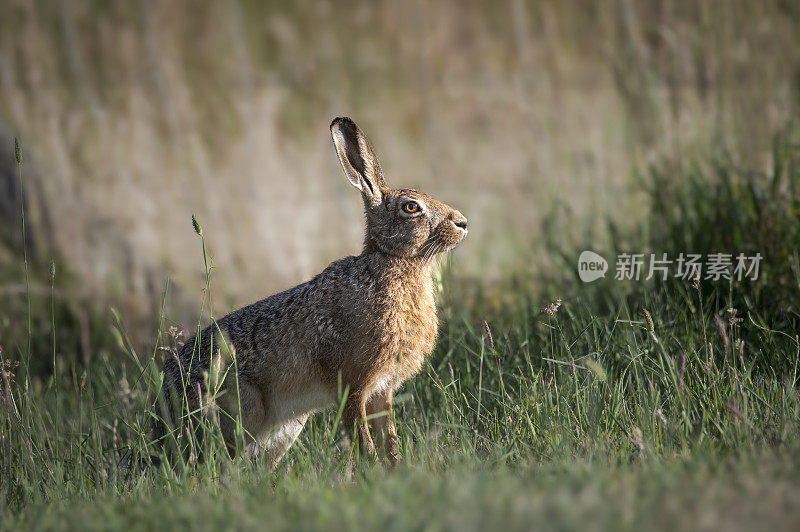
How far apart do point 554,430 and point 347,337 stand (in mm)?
1211

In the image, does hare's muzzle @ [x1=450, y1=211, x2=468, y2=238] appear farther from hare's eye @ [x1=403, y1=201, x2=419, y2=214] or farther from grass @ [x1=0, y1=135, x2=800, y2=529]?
grass @ [x1=0, y1=135, x2=800, y2=529]

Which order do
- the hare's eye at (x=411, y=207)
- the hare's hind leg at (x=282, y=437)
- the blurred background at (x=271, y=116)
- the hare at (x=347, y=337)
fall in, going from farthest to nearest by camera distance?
the blurred background at (x=271, y=116) → the hare's eye at (x=411, y=207) → the hare's hind leg at (x=282, y=437) → the hare at (x=347, y=337)

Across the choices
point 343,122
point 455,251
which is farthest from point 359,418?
point 455,251

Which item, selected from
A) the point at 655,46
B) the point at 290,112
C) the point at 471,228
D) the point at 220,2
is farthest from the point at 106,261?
the point at 655,46

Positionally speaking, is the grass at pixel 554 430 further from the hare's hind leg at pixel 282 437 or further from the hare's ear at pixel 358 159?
the hare's ear at pixel 358 159

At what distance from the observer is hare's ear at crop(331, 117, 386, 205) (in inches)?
177

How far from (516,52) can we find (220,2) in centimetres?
311

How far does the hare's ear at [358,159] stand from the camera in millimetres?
4496

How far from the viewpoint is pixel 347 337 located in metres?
4.24

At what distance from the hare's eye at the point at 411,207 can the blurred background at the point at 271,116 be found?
310 cm

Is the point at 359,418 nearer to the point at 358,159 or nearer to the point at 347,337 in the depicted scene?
the point at 347,337

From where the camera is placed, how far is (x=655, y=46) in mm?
6910

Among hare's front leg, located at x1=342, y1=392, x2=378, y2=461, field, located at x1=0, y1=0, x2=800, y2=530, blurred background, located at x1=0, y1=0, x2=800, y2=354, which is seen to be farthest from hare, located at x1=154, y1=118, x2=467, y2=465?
blurred background, located at x1=0, y1=0, x2=800, y2=354

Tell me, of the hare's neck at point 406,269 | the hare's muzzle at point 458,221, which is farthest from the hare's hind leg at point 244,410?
the hare's muzzle at point 458,221
